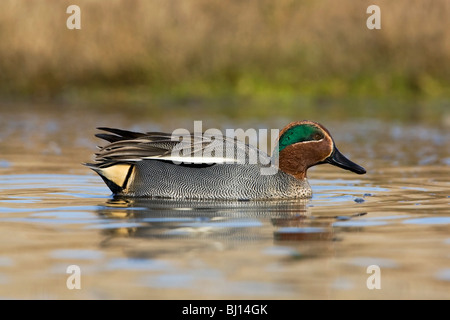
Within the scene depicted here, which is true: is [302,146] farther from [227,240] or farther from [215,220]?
[227,240]

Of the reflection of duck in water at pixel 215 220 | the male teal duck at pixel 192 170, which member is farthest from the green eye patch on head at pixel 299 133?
the reflection of duck in water at pixel 215 220

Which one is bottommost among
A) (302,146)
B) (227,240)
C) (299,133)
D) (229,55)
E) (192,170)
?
(227,240)

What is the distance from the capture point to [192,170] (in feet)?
23.4

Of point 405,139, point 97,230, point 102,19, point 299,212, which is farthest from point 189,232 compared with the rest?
point 102,19

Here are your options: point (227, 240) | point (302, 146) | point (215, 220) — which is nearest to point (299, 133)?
point (302, 146)

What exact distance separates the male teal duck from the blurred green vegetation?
9.67 metres

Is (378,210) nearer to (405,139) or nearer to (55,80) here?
(405,139)

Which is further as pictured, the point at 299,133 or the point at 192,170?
the point at 299,133

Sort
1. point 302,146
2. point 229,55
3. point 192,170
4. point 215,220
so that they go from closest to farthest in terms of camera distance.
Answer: point 215,220, point 192,170, point 302,146, point 229,55

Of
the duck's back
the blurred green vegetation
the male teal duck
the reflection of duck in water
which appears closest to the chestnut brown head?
the male teal duck

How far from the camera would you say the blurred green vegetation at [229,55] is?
17.0m

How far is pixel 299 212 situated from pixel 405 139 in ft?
19.5

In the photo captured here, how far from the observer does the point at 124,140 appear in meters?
7.32

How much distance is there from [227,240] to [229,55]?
40.5 feet
